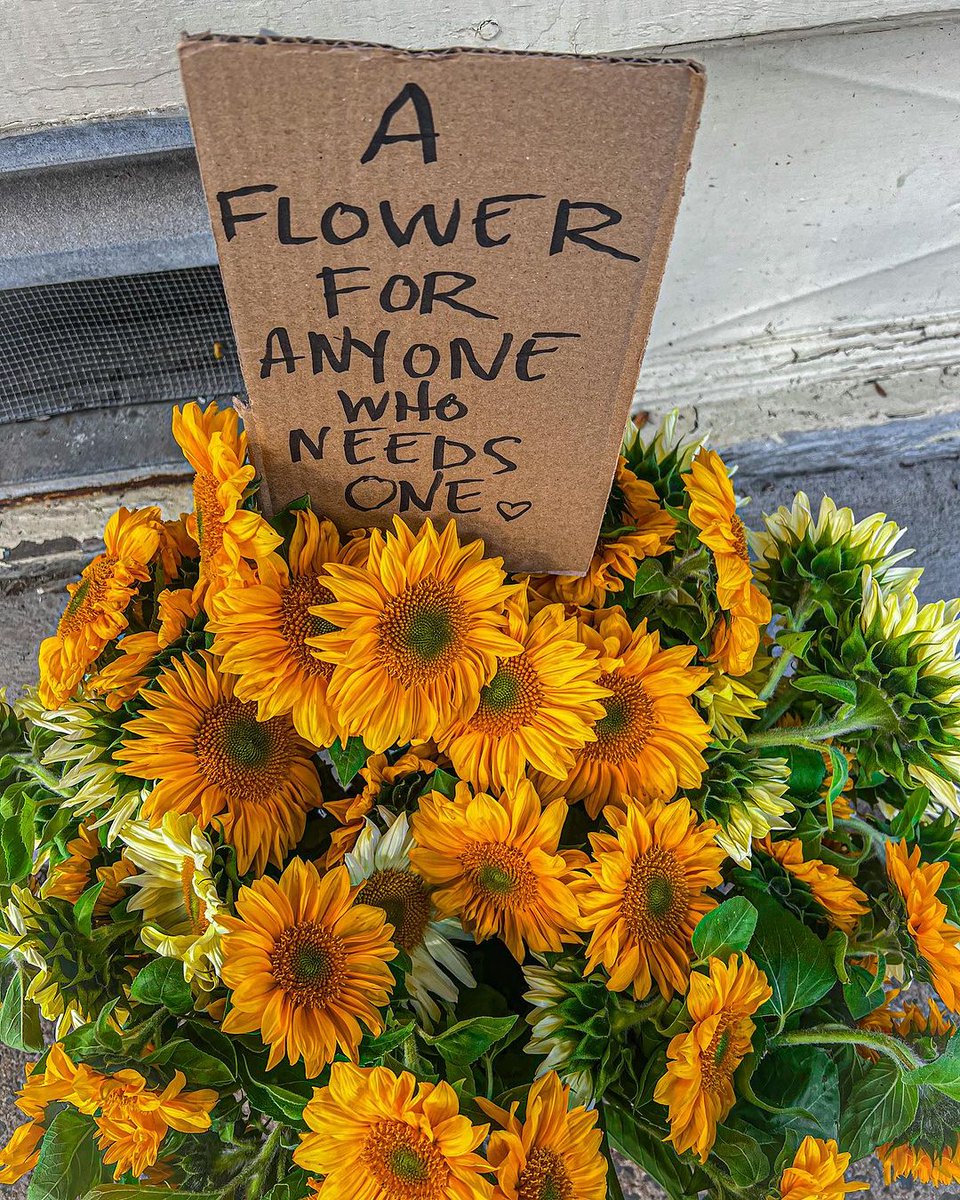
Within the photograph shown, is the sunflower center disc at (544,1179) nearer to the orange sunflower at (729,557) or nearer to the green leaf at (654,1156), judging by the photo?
the green leaf at (654,1156)

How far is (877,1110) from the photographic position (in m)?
0.63

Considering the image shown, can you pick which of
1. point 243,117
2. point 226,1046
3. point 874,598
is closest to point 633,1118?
point 226,1046

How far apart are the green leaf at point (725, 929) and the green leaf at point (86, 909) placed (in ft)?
1.23

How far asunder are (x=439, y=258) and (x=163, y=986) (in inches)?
17.7

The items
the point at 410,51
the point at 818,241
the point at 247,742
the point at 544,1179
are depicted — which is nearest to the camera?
the point at 410,51

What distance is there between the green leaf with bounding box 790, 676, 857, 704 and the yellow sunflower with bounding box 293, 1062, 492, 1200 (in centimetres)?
33

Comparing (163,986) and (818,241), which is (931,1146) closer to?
A: (163,986)

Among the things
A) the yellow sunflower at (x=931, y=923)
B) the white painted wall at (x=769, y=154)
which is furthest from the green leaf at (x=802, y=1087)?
the white painted wall at (x=769, y=154)

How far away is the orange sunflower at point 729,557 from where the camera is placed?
1.92 feet

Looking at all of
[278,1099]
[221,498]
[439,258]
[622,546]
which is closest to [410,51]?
[439,258]

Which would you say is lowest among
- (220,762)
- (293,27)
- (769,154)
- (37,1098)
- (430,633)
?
(37,1098)

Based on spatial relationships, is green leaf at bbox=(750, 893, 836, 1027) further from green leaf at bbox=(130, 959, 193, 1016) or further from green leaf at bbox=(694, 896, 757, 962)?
green leaf at bbox=(130, 959, 193, 1016)

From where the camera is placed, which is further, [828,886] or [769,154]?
[769,154]

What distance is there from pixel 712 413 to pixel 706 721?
0.79 m
